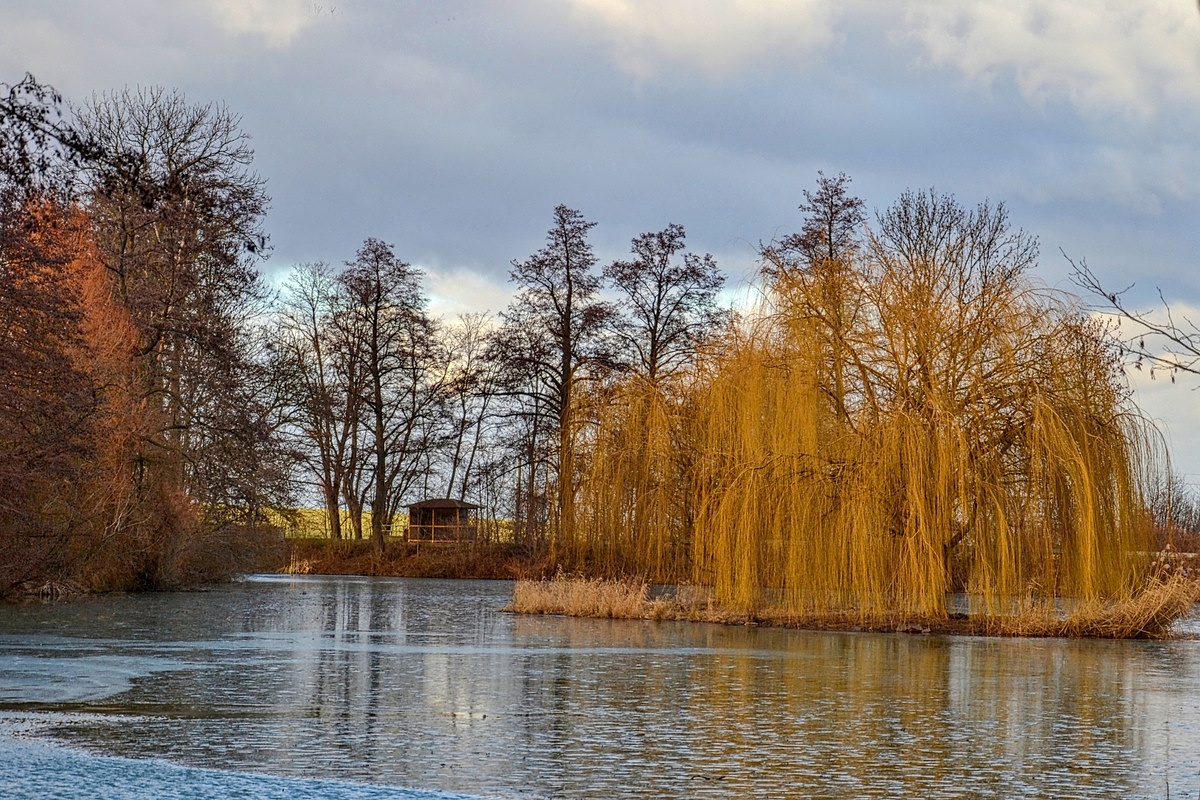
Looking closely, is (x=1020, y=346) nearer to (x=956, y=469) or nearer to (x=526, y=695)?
(x=956, y=469)

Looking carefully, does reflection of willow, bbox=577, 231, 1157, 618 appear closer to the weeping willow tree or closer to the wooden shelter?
the weeping willow tree

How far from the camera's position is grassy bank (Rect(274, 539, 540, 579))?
55.6 m

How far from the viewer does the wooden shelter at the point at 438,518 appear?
2424 inches

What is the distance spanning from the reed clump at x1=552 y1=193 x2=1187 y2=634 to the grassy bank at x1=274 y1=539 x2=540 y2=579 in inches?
1032

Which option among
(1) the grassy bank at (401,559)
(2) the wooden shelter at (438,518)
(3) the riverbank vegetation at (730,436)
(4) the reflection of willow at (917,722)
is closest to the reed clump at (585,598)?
(3) the riverbank vegetation at (730,436)

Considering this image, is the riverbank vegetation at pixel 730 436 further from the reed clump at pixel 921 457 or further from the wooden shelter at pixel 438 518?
the wooden shelter at pixel 438 518

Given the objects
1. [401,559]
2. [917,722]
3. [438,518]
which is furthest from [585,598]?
[438,518]

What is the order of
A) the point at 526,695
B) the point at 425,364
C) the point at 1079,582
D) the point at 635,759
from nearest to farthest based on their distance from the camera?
the point at 635,759
the point at 526,695
the point at 1079,582
the point at 425,364

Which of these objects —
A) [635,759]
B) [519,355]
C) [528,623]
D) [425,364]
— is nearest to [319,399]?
[519,355]

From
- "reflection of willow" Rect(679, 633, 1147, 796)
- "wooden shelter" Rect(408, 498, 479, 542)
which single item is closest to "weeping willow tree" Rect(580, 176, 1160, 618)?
"reflection of willow" Rect(679, 633, 1147, 796)

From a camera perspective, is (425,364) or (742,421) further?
(425,364)

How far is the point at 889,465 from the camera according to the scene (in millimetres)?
25719

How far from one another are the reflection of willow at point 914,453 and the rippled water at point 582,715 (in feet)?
6.06

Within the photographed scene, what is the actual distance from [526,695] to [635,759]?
4315 mm
